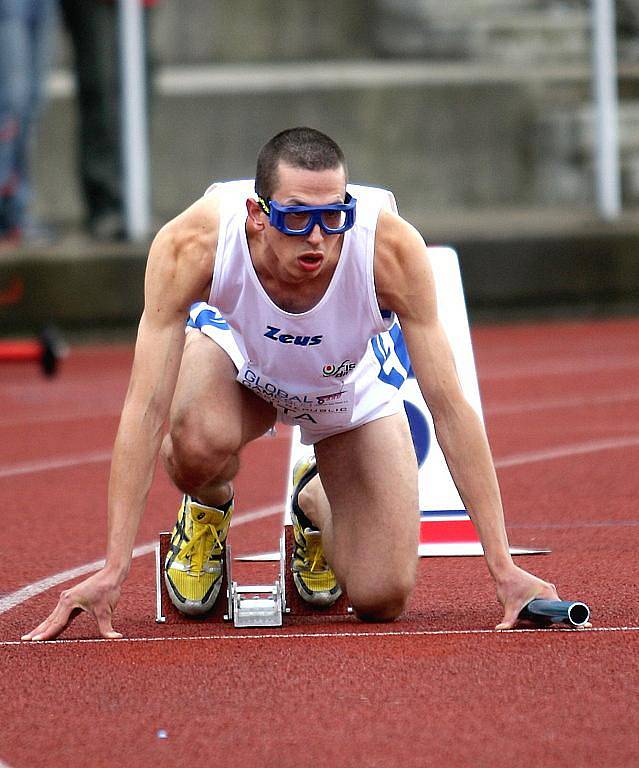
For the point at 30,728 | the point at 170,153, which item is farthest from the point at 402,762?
the point at 170,153

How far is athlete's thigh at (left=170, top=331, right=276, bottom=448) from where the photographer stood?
182 inches

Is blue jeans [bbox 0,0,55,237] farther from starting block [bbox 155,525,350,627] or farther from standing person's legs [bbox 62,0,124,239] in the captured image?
starting block [bbox 155,525,350,627]

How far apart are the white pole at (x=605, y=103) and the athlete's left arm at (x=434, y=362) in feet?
37.1

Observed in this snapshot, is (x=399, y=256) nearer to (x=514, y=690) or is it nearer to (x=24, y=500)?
(x=514, y=690)

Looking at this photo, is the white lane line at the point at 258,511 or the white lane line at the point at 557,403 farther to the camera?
the white lane line at the point at 557,403

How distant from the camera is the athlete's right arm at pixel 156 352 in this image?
14.2 feet

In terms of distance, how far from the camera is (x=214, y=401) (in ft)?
15.3


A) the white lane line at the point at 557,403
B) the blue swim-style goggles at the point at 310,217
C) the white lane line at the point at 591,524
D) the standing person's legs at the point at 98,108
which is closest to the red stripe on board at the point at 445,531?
the white lane line at the point at 591,524

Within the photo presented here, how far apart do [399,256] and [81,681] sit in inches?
51.5

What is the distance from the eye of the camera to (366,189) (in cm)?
453

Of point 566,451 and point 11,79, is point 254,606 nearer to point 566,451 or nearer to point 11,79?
point 566,451

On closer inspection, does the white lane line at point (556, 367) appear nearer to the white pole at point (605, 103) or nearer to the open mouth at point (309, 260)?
the white pole at point (605, 103)

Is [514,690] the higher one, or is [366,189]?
[366,189]

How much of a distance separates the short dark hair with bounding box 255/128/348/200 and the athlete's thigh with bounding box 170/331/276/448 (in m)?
0.65
